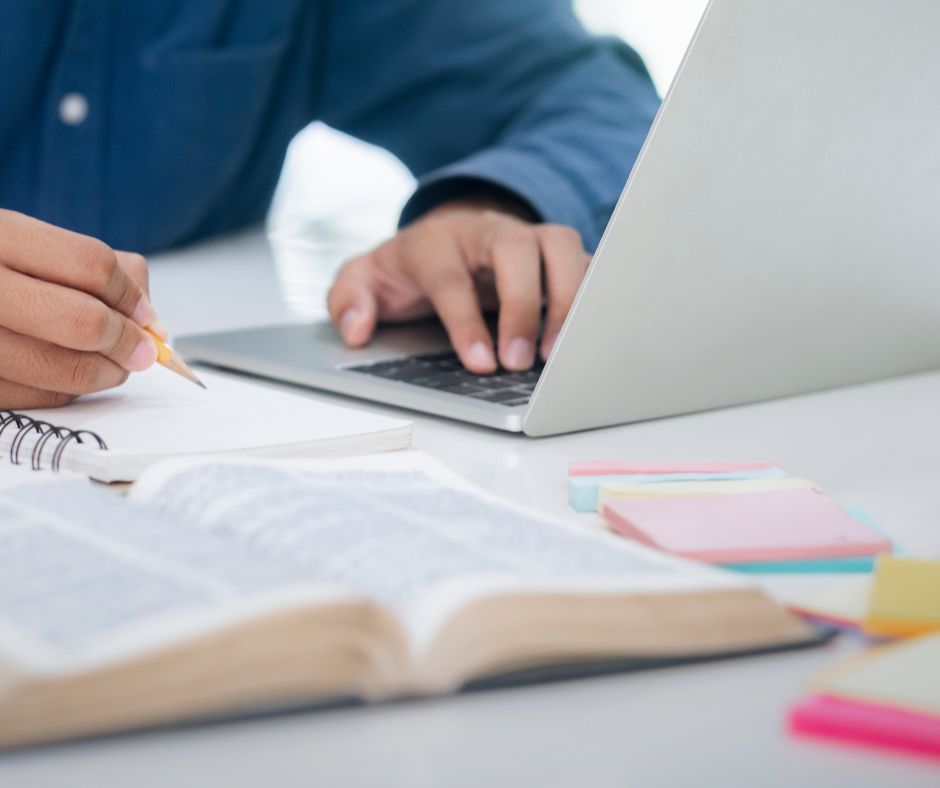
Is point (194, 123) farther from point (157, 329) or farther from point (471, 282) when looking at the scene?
point (157, 329)

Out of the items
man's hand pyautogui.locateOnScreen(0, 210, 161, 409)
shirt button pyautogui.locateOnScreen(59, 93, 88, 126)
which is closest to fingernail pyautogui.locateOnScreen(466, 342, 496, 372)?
man's hand pyautogui.locateOnScreen(0, 210, 161, 409)

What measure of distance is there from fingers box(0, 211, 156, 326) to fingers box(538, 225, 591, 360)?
0.29 m

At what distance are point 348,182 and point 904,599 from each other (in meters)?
2.40

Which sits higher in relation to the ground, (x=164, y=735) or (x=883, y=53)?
(x=883, y=53)

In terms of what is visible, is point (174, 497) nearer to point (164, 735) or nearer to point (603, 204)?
point (164, 735)

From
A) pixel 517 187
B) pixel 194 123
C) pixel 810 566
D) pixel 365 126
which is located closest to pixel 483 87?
pixel 365 126

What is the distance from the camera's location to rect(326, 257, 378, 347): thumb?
0.86 metres

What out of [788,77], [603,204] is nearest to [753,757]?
[788,77]

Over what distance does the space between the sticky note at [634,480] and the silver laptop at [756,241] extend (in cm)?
9

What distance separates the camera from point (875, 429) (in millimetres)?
679

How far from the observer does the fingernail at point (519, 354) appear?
778 millimetres

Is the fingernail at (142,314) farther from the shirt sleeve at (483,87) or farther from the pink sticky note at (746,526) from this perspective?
the shirt sleeve at (483,87)

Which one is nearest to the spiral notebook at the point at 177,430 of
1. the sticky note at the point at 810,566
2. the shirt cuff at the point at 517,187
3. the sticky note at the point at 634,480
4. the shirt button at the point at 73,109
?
the sticky note at the point at 634,480

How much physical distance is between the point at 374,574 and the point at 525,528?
69 millimetres
